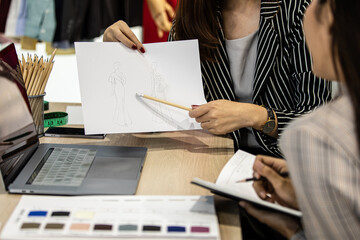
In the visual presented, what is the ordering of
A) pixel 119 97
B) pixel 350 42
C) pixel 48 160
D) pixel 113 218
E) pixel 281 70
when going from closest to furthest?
pixel 350 42, pixel 113 218, pixel 48 160, pixel 119 97, pixel 281 70

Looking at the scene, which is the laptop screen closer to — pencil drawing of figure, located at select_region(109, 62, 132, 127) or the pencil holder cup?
the pencil holder cup

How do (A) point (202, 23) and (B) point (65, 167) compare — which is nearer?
(B) point (65, 167)

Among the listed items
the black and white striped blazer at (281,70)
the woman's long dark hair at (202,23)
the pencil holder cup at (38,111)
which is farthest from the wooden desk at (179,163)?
the woman's long dark hair at (202,23)

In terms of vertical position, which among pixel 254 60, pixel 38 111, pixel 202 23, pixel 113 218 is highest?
pixel 202 23

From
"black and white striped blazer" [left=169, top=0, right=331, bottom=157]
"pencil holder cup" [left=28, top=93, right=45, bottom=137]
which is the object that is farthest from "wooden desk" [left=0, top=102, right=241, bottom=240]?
"black and white striped blazer" [left=169, top=0, right=331, bottom=157]

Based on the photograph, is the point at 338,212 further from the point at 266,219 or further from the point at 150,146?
the point at 150,146

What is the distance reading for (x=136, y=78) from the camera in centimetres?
107

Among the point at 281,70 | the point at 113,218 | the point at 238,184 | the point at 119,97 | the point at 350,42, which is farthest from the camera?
the point at 281,70

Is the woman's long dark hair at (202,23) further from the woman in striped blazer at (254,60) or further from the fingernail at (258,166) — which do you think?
the fingernail at (258,166)

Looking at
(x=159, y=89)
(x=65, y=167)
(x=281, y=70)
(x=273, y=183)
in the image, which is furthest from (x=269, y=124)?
(x=65, y=167)

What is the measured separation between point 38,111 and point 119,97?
9.1 inches

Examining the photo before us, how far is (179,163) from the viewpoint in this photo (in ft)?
3.19

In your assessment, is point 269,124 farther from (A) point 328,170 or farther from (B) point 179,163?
(A) point 328,170

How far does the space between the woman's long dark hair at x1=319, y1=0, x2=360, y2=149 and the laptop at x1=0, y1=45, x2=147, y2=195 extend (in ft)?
1.48
